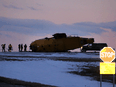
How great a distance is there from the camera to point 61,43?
4350 centimetres

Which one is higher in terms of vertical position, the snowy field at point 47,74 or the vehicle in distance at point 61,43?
the vehicle in distance at point 61,43

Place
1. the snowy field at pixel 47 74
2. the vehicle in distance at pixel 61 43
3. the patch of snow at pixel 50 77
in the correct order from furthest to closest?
1. the vehicle in distance at pixel 61 43
2. the snowy field at pixel 47 74
3. the patch of snow at pixel 50 77

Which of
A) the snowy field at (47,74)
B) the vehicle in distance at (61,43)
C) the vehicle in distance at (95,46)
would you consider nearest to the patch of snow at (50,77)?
the snowy field at (47,74)

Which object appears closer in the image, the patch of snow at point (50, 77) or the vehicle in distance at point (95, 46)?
the patch of snow at point (50, 77)

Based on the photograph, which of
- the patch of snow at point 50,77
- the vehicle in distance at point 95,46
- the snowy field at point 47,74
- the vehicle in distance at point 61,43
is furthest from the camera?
the vehicle in distance at point 95,46

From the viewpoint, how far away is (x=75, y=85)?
24.2ft

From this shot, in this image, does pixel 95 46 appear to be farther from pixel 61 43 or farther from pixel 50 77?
pixel 50 77

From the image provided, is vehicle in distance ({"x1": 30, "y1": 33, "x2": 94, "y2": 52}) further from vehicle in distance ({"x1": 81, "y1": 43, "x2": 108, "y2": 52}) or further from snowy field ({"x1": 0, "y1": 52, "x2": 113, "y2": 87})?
snowy field ({"x1": 0, "y1": 52, "x2": 113, "y2": 87})

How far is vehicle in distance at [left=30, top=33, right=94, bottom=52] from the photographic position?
4272 centimetres

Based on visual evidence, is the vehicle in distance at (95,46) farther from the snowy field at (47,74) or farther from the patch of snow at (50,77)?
the patch of snow at (50,77)

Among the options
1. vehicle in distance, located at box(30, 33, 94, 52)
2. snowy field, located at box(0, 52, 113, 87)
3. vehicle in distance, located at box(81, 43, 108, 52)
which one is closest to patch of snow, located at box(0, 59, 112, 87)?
snowy field, located at box(0, 52, 113, 87)

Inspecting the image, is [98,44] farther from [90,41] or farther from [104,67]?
[104,67]

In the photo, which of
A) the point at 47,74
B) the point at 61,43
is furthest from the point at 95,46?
the point at 47,74

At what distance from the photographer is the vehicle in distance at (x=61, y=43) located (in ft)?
140
